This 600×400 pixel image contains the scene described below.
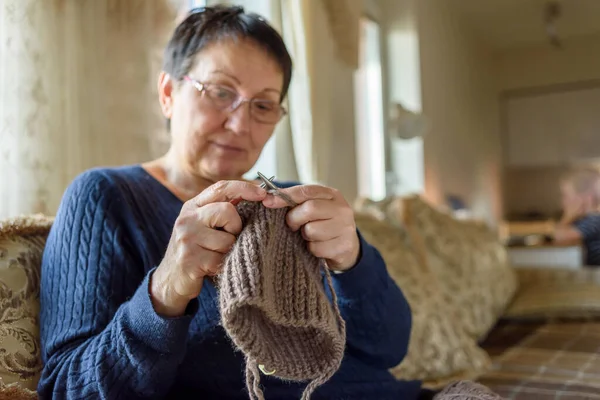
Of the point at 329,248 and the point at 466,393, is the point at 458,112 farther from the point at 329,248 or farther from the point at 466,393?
the point at 329,248

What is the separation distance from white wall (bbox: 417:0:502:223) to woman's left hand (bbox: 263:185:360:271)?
2.91 metres

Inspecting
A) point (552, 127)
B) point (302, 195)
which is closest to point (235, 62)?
point (302, 195)

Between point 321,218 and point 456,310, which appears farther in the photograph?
point 456,310

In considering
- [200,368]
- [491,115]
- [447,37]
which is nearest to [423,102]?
[447,37]

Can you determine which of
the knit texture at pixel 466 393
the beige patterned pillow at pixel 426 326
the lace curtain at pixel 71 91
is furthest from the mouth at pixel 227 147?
the beige patterned pillow at pixel 426 326

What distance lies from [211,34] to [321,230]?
452 mm

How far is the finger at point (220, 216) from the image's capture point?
629mm

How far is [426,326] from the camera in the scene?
1539 millimetres

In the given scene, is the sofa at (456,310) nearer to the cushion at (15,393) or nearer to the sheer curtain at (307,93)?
the cushion at (15,393)

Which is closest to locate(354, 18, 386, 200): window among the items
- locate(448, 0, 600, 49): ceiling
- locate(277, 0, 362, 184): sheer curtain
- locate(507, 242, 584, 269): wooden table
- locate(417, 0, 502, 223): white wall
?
locate(417, 0, 502, 223): white wall

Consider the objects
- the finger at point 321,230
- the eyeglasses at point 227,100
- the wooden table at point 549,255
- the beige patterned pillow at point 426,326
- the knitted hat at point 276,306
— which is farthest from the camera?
the wooden table at point 549,255

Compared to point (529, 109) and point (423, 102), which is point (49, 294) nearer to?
point (423, 102)

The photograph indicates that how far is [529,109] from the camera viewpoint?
Answer: 216 inches

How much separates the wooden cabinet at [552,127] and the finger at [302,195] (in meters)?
5.26
